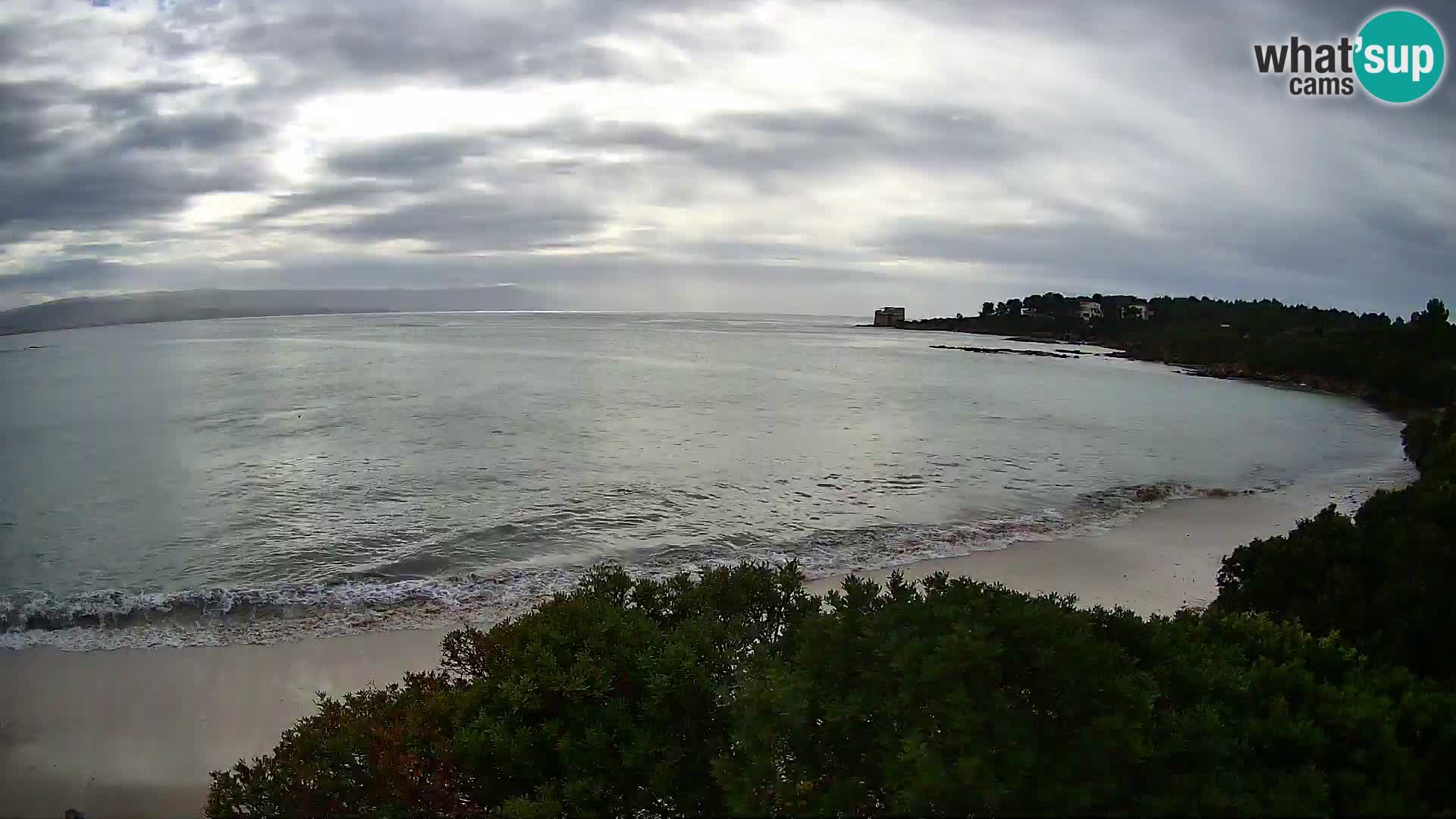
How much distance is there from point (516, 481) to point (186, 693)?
36.4ft

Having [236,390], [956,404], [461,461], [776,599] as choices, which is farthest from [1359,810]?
[236,390]

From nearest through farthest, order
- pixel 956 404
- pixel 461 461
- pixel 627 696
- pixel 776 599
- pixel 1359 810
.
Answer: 1. pixel 1359 810
2. pixel 627 696
3. pixel 776 599
4. pixel 461 461
5. pixel 956 404

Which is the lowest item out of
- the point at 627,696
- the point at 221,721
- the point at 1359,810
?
the point at 221,721

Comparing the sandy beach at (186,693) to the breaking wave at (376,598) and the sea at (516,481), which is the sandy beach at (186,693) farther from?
the sea at (516,481)

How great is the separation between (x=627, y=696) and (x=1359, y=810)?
350cm

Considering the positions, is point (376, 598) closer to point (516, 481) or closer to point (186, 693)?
point (186, 693)

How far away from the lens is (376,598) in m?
11.6

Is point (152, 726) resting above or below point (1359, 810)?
below

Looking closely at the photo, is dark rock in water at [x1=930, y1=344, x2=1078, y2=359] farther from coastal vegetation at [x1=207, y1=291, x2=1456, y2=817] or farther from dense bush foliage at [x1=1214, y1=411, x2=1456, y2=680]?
coastal vegetation at [x1=207, y1=291, x2=1456, y2=817]

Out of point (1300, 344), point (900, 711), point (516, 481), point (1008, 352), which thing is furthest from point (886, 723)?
point (1008, 352)

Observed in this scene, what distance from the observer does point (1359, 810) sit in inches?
117

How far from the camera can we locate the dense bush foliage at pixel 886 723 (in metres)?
3.21

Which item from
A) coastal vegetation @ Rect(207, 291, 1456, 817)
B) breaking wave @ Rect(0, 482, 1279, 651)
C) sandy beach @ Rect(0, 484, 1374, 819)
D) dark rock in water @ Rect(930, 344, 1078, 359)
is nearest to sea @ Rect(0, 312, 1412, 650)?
breaking wave @ Rect(0, 482, 1279, 651)

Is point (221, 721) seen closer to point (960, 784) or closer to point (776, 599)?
point (776, 599)
